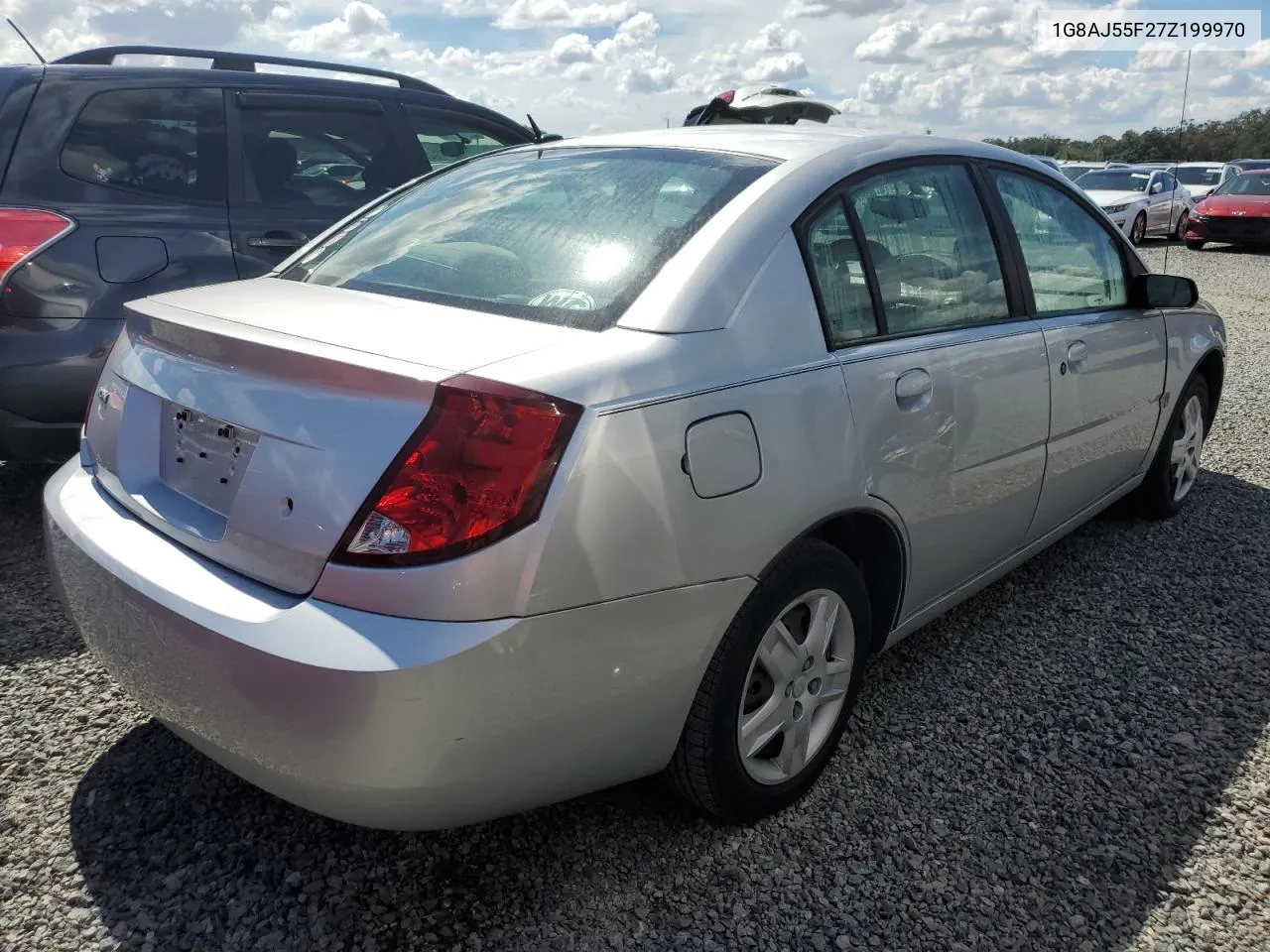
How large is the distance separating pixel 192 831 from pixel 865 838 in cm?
153

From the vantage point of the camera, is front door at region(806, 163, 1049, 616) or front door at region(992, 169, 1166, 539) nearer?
front door at region(806, 163, 1049, 616)

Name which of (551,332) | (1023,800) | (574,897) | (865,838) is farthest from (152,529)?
(1023,800)

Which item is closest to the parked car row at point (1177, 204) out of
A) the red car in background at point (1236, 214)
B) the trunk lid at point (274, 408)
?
the red car in background at point (1236, 214)

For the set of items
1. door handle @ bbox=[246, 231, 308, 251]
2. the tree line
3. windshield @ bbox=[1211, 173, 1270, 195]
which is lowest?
the tree line

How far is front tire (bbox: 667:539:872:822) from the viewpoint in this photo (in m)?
2.09

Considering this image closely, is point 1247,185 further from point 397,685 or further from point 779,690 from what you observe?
point 397,685

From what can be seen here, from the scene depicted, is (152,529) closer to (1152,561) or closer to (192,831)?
(192,831)

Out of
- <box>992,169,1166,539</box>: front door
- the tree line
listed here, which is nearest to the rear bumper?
<box>992,169,1166,539</box>: front door

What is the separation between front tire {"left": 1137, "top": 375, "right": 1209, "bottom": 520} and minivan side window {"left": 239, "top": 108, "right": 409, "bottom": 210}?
361 cm

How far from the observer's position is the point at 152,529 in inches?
81.6

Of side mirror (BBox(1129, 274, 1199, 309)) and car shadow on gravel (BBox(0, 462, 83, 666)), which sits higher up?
side mirror (BBox(1129, 274, 1199, 309))

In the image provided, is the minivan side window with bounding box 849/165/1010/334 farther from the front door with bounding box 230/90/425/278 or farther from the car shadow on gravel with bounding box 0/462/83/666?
the front door with bounding box 230/90/425/278

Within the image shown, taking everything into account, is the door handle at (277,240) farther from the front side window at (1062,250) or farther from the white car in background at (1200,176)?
the white car in background at (1200,176)

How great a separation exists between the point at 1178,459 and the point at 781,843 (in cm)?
299
